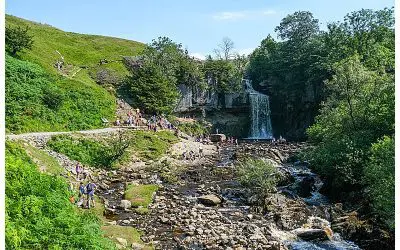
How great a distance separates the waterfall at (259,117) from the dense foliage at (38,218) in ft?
208

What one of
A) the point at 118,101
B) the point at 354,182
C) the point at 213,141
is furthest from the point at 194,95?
the point at 354,182

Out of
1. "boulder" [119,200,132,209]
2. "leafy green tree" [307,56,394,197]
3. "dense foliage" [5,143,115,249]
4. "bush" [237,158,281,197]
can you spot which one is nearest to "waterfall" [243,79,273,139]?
"leafy green tree" [307,56,394,197]

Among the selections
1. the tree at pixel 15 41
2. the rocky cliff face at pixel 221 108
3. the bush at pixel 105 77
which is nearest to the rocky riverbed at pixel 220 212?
the tree at pixel 15 41

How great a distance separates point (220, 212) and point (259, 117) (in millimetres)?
55330

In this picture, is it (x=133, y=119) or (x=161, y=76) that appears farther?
(x=161, y=76)

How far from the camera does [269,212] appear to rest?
27.1m

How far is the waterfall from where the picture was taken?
80625mm

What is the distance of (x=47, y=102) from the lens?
4862 centimetres

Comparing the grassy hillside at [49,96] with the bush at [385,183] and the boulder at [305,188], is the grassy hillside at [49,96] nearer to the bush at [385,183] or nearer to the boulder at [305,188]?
the boulder at [305,188]

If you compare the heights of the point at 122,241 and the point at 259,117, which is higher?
the point at 259,117

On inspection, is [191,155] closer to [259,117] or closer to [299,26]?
[259,117]

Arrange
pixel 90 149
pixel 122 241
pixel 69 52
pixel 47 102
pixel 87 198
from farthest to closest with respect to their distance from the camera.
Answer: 1. pixel 69 52
2. pixel 47 102
3. pixel 90 149
4. pixel 87 198
5. pixel 122 241

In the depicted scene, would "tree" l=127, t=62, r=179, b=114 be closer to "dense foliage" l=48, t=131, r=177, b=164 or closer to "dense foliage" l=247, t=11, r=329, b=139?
"dense foliage" l=48, t=131, r=177, b=164

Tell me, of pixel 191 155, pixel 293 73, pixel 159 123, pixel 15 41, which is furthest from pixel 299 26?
pixel 15 41
